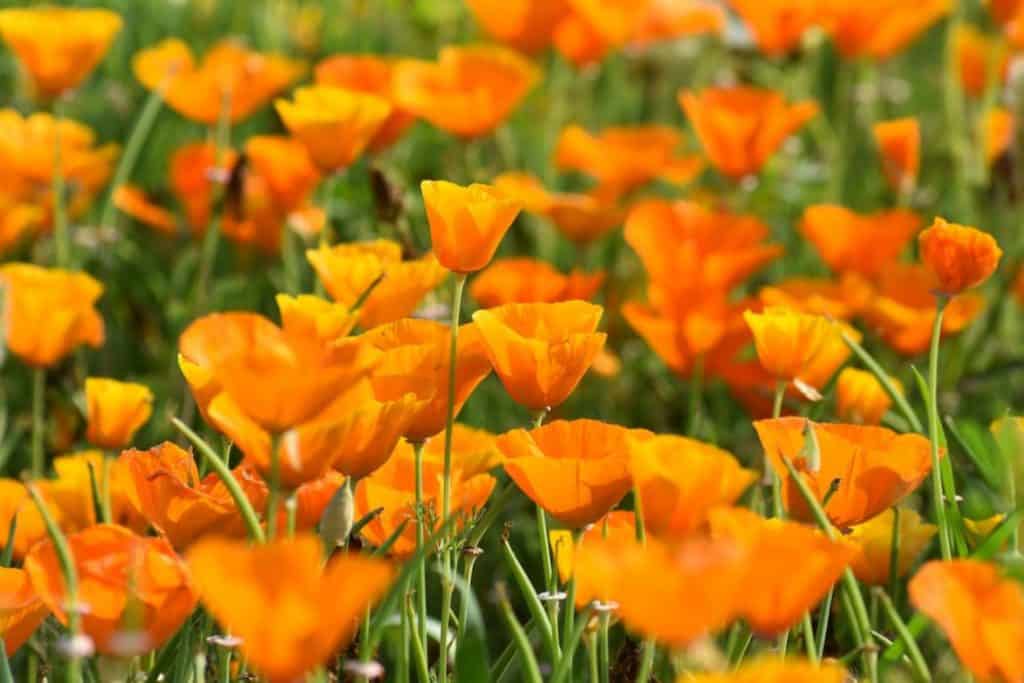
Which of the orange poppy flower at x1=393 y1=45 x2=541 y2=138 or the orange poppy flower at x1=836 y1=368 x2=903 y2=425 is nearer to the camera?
the orange poppy flower at x1=836 y1=368 x2=903 y2=425

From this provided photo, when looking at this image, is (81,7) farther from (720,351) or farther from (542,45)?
(720,351)

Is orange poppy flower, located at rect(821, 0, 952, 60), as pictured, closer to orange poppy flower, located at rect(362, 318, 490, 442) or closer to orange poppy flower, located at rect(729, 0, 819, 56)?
orange poppy flower, located at rect(729, 0, 819, 56)

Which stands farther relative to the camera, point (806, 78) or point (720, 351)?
point (806, 78)

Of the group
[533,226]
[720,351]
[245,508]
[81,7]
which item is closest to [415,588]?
[245,508]

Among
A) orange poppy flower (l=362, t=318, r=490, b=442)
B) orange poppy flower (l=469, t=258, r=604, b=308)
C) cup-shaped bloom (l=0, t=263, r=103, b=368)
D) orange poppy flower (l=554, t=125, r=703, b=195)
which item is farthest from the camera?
orange poppy flower (l=554, t=125, r=703, b=195)

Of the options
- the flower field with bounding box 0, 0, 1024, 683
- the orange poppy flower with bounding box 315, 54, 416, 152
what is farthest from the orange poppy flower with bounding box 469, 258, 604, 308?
the orange poppy flower with bounding box 315, 54, 416, 152

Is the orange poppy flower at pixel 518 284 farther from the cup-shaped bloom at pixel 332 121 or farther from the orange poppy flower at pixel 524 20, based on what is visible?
the orange poppy flower at pixel 524 20

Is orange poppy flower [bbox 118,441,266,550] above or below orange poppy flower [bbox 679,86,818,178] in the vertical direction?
below

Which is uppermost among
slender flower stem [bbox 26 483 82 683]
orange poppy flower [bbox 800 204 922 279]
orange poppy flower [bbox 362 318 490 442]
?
orange poppy flower [bbox 362 318 490 442]
